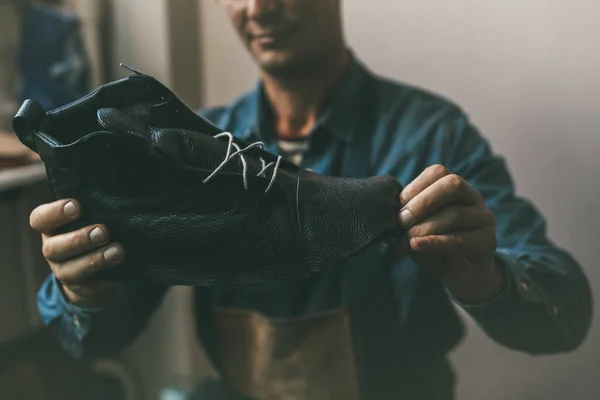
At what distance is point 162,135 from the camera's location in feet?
1.04

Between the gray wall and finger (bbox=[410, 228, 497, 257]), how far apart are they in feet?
0.38

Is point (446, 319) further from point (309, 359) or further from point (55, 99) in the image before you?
point (55, 99)

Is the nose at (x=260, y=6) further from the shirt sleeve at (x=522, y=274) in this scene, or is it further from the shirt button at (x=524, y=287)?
the shirt button at (x=524, y=287)

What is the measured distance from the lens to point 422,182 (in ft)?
1.11

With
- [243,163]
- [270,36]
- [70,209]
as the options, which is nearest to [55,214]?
[70,209]

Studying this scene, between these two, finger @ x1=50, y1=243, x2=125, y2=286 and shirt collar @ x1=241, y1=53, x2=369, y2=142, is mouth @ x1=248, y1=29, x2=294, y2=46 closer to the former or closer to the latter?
shirt collar @ x1=241, y1=53, x2=369, y2=142

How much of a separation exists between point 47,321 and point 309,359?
0.24 m

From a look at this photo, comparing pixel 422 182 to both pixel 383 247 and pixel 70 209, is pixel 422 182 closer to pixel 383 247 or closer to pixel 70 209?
pixel 383 247

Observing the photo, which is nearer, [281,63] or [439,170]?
[439,170]

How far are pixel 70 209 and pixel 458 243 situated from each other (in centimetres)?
25

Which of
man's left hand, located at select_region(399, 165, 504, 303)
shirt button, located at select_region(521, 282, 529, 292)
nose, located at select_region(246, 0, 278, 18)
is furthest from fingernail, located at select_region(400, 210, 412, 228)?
nose, located at select_region(246, 0, 278, 18)

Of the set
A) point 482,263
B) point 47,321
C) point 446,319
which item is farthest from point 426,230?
point 47,321

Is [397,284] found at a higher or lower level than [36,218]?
lower

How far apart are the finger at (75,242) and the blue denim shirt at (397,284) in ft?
0.21
